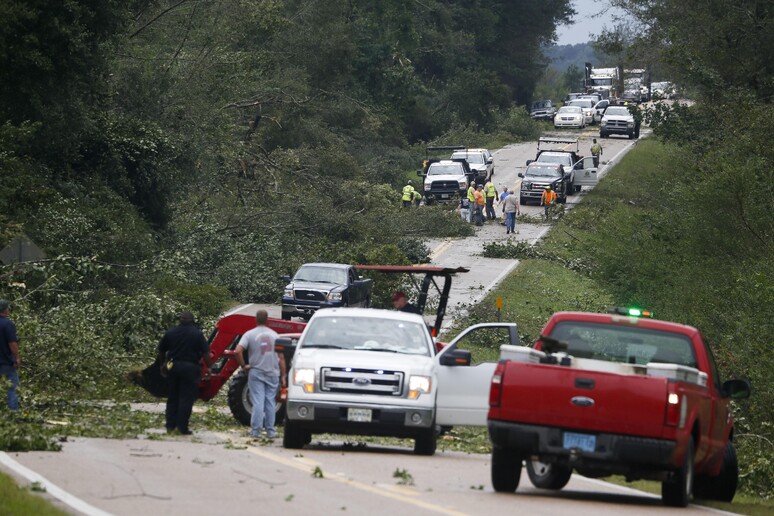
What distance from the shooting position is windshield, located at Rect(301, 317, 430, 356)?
16875mm

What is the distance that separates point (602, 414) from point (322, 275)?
23229 millimetres

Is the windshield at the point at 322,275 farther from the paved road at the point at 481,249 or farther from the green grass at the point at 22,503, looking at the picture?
the green grass at the point at 22,503

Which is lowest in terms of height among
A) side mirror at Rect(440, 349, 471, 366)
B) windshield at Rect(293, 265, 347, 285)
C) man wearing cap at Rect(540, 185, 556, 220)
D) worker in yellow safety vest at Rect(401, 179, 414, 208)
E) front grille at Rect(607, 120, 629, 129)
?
side mirror at Rect(440, 349, 471, 366)

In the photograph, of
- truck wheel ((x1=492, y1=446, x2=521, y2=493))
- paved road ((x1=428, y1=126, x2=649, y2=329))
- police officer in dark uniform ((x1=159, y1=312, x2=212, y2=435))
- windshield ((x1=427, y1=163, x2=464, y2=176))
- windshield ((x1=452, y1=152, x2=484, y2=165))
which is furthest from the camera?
windshield ((x1=452, y1=152, x2=484, y2=165))

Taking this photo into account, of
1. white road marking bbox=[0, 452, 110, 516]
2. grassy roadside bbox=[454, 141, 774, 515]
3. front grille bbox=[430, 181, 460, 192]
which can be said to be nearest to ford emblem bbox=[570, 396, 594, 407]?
white road marking bbox=[0, 452, 110, 516]

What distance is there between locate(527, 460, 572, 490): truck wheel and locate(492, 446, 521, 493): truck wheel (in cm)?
66

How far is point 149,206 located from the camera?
133 ft

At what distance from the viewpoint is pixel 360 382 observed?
1602cm

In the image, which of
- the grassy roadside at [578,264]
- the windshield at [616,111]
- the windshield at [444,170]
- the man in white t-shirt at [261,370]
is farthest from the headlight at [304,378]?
the windshield at [616,111]

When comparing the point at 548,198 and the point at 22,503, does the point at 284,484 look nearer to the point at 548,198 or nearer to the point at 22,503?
the point at 22,503

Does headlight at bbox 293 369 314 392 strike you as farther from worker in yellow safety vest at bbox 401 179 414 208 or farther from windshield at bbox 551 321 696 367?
worker in yellow safety vest at bbox 401 179 414 208

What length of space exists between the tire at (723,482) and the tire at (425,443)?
3.06 m

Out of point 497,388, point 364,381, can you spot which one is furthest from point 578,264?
point 497,388

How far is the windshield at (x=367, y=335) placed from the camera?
16875 millimetres
